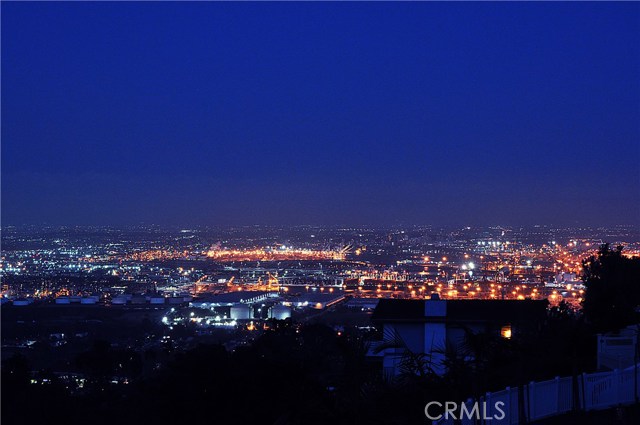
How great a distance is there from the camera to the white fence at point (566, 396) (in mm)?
7434

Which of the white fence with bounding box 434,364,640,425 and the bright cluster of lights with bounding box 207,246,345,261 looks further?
the bright cluster of lights with bounding box 207,246,345,261

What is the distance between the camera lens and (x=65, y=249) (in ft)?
210

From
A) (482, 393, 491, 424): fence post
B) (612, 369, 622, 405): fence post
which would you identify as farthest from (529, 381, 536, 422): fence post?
(612, 369, 622, 405): fence post

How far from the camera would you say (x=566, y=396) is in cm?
814

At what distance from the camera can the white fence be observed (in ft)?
24.4

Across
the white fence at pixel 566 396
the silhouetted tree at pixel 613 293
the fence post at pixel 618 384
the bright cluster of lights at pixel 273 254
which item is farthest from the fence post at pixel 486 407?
the bright cluster of lights at pixel 273 254

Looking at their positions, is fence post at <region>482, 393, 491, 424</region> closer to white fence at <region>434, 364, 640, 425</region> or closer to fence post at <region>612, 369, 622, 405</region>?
white fence at <region>434, 364, 640, 425</region>

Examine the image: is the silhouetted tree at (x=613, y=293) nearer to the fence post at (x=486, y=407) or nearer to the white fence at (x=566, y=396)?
the white fence at (x=566, y=396)

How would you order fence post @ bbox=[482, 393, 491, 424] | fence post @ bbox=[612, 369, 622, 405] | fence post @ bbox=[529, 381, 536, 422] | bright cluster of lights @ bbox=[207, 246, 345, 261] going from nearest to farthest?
fence post @ bbox=[482, 393, 491, 424]
fence post @ bbox=[529, 381, 536, 422]
fence post @ bbox=[612, 369, 622, 405]
bright cluster of lights @ bbox=[207, 246, 345, 261]

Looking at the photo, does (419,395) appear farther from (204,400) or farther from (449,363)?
(204,400)

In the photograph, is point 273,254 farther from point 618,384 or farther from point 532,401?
point 532,401

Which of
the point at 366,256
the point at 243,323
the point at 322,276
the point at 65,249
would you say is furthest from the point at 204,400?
the point at 366,256

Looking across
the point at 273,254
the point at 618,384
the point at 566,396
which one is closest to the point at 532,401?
the point at 566,396

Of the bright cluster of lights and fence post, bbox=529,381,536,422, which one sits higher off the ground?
fence post, bbox=529,381,536,422
